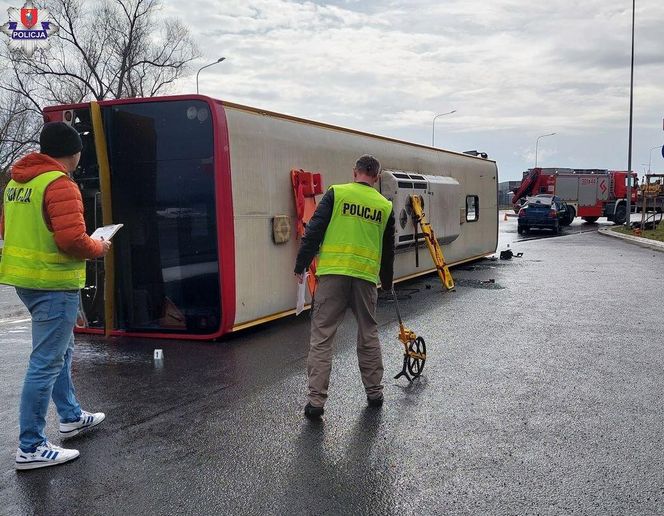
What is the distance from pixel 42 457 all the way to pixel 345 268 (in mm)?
2357

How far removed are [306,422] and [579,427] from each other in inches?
75.8

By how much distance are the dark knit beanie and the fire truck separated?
33951 millimetres

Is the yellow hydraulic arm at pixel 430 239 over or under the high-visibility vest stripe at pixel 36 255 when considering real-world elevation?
under

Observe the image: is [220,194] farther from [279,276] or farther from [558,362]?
[558,362]

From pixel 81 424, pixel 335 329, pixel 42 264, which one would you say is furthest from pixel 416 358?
pixel 42 264

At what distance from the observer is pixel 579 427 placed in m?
4.48

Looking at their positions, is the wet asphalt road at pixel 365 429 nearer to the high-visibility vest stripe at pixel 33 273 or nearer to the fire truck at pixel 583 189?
the high-visibility vest stripe at pixel 33 273

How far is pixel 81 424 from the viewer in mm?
4367

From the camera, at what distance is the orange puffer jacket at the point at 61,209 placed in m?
3.73

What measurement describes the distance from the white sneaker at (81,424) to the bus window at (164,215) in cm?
263

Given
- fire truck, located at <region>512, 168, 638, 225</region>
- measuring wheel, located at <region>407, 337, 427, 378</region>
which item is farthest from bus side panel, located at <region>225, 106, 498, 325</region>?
fire truck, located at <region>512, 168, 638, 225</region>

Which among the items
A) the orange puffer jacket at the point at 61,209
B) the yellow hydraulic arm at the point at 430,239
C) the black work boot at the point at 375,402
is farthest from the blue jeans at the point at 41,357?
the yellow hydraulic arm at the point at 430,239

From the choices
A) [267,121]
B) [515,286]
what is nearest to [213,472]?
[267,121]

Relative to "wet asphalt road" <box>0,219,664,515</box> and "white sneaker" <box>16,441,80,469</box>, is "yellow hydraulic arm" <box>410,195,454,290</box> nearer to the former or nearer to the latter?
"wet asphalt road" <box>0,219,664,515</box>
